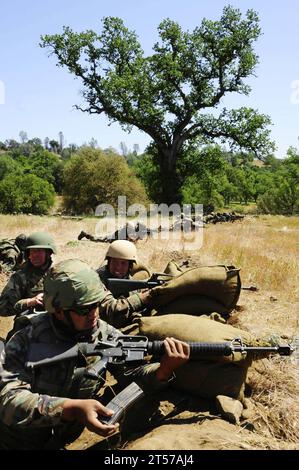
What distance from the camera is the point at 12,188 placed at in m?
46.8

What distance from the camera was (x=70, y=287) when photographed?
284 cm

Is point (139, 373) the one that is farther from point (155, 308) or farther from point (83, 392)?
point (155, 308)

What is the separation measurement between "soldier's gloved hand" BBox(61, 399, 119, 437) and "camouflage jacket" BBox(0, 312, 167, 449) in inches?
2.2

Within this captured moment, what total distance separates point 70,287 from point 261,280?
19.3 feet

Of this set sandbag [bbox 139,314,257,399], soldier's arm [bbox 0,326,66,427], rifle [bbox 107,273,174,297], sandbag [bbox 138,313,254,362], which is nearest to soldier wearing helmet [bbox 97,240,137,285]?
rifle [bbox 107,273,174,297]

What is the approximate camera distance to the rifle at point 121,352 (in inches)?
110

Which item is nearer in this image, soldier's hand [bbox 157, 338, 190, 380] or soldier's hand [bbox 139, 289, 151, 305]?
soldier's hand [bbox 157, 338, 190, 380]

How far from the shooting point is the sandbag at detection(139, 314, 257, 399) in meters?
3.54

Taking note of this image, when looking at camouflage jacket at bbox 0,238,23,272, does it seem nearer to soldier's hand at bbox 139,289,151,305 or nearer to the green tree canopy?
soldier's hand at bbox 139,289,151,305

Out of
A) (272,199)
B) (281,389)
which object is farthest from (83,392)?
(272,199)

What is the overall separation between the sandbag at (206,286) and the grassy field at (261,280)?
2.21ft

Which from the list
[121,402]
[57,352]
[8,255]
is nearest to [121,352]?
[121,402]

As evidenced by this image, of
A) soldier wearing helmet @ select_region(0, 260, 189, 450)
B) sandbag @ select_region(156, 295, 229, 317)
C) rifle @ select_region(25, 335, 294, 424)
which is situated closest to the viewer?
soldier wearing helmet @ select_region(0, 260, 189, 450)

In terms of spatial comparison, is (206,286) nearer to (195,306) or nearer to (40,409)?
(195,306)
